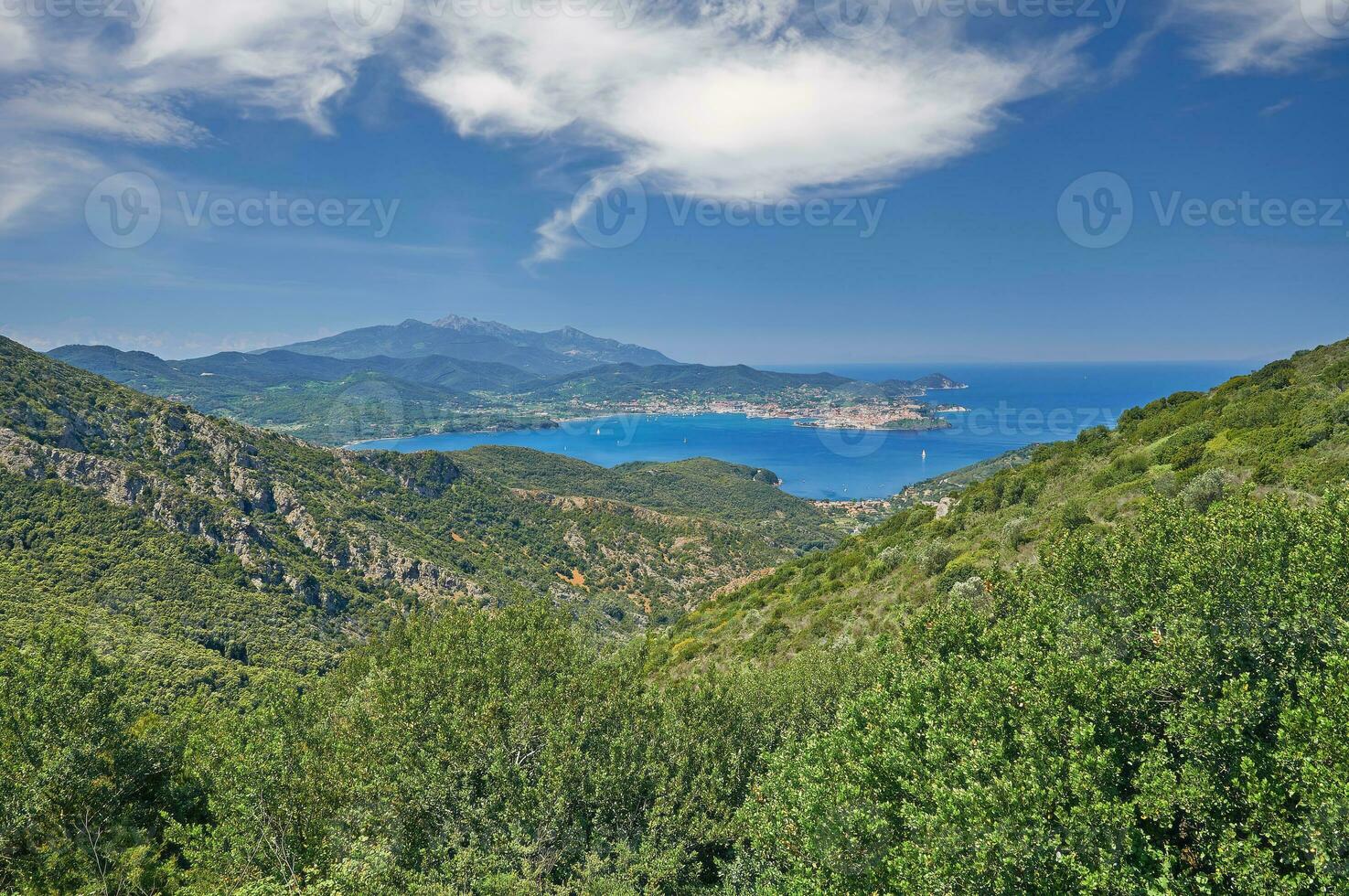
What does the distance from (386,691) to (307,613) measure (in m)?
68.0

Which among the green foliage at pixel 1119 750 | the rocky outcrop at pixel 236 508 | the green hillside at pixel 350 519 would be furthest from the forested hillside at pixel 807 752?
the rocky outcrop at pixel 236 508

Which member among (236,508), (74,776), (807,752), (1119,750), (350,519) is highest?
(1119,750)

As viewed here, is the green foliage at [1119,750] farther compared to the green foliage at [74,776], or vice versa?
the green foliage at [74,776]

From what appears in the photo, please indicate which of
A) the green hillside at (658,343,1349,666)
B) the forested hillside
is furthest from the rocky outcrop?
the forested hillside

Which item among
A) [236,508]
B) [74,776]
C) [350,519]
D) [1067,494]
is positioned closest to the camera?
[74,776]

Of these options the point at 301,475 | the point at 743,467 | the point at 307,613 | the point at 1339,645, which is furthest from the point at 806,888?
the point at 743,467

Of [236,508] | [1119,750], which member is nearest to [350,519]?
[236,508]

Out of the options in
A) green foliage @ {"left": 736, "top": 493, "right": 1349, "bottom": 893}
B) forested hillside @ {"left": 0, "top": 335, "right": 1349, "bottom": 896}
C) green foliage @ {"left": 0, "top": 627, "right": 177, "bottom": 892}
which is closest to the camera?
green foliage @ {"left": 736, "top": 493, "right": 1349, "bottom": 893}

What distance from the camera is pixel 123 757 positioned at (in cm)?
1310

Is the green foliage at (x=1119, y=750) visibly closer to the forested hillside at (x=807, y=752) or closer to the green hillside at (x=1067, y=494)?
the forested hillside at (x=807, y=752)

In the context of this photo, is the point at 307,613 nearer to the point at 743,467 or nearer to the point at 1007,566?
the point at 1007,566

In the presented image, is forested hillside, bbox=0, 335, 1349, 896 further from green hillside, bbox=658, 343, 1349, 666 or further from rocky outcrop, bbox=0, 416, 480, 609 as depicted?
rocky outcrop, bbox=0, 416, 480, 609

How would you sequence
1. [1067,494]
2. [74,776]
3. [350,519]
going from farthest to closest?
[350,519] → [1067,494] → [74,776]

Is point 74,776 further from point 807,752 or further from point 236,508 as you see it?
point 236,508
